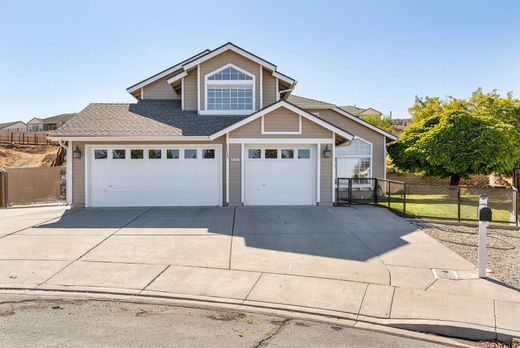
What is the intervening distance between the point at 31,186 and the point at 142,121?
275 inches

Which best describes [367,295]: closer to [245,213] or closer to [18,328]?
[18,328]

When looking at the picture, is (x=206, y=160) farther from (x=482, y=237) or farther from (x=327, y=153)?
(x=482, y=237)

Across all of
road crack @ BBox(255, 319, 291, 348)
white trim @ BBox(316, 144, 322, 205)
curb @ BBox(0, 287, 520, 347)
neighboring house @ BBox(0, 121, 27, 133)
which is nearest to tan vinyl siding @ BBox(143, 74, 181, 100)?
white trim @ BBox(316, 144, 322, 205)

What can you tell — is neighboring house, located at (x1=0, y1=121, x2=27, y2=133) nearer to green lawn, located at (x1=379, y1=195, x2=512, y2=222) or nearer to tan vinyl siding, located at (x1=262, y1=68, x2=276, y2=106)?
tan vinyl siding, located at (x1=262, y1=68, x2=276, y2=106)

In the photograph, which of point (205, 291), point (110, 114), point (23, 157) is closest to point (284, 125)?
point (110, 114)

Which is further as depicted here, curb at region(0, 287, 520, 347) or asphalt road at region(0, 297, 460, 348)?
curb at region(0, 287, 520, 347)

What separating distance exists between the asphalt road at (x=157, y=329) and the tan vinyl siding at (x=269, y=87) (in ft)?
42.7

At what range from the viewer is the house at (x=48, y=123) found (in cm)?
6950

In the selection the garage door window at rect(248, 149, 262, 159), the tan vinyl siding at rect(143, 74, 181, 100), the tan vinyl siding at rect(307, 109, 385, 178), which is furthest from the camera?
the tan vinyl siding at rect(307, 109, 385, 178)

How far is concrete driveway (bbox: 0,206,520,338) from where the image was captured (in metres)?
6.17

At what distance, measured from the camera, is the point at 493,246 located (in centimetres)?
985

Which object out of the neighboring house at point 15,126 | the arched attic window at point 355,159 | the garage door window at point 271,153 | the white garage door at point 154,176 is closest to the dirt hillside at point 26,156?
the white garage door at point 154,176

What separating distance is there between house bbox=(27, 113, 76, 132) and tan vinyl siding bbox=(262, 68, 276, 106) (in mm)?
58271

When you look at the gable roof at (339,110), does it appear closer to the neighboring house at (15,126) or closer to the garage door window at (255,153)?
the garage door window at (255,153)
